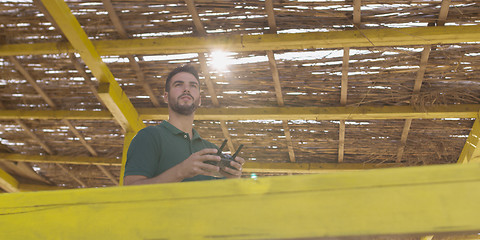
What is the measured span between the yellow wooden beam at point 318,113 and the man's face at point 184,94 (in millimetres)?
2940

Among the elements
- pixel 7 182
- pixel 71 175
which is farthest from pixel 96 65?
pixel 7 182

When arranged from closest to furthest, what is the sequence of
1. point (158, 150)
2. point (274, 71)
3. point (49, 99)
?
point (158, 150)
point (274, 71)
point (49, 99)

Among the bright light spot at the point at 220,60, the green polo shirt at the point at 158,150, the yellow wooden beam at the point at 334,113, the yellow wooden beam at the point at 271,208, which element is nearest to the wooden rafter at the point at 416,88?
the yellow wooden beam at the point at 334,113

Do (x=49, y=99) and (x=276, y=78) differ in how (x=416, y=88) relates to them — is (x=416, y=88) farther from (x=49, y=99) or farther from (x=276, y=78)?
(x=49, y=99)

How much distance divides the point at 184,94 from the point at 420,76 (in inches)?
129

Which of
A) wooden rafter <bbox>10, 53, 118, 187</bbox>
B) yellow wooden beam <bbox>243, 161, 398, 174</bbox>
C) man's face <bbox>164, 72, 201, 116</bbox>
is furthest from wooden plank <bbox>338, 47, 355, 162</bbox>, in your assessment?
wooden rafter <bbox>10, 53, 118, 187</bbox>

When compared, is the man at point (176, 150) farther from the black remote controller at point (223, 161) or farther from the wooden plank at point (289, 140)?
the wooden plank at point (289, 140)

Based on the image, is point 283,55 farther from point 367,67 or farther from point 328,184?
point 328,184

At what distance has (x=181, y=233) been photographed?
0.85 m

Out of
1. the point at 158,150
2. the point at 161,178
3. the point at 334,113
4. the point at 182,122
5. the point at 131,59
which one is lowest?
the point at 161,178

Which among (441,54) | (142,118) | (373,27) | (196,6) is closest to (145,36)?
(196,6)

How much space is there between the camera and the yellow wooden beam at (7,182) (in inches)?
288

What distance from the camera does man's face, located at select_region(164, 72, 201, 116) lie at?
193cm

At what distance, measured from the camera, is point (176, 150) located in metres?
1.77
